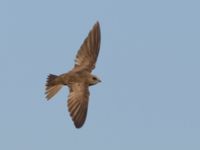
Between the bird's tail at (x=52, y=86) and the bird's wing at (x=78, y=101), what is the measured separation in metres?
0.27

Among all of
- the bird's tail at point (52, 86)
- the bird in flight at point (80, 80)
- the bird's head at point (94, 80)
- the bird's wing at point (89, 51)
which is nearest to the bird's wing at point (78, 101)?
the bird in flight at point (80, 80)

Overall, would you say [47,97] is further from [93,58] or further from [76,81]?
[93,58]

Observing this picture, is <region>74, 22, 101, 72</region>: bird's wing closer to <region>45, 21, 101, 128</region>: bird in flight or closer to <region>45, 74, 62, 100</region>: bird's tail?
<region>45, 21, 101, 128</region>: bird in flight

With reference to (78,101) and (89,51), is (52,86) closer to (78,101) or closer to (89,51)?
(78,101)

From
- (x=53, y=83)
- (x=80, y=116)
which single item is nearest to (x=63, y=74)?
(x=53, y=83)

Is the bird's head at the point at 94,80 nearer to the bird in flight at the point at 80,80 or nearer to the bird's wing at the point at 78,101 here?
the bird in flight at the point at 80,80

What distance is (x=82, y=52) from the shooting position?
1439 centimetres

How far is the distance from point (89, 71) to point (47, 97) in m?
1.20

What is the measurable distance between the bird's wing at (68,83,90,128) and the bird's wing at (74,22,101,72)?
0.86 meters

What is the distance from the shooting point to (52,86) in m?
13.4

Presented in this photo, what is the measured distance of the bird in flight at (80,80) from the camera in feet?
42.4

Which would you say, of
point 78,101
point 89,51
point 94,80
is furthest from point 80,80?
point 89,51

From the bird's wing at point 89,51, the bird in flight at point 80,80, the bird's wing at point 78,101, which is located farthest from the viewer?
the bird's wing at point 89,51

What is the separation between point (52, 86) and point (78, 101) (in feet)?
1.91
